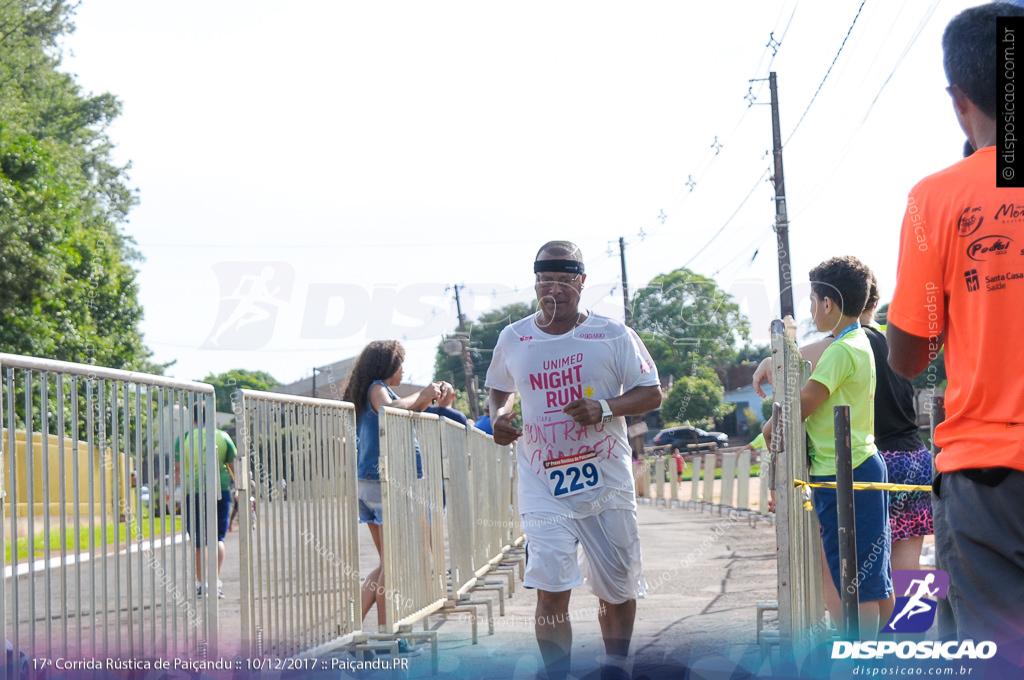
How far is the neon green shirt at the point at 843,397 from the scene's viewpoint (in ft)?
15.7

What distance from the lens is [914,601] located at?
16.0 ft

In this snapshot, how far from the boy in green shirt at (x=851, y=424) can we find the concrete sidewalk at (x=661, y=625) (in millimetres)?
686

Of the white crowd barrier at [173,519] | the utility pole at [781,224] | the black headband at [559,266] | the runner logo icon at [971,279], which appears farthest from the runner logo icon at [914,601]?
the utility pole at [781,224]

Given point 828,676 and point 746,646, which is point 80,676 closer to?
point 828,676

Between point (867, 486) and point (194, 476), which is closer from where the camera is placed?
point (194, 476)

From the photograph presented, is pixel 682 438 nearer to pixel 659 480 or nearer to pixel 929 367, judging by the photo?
pixel 659 480

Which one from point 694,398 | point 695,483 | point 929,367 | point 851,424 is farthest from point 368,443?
point 695,483

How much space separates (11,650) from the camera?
3250 millimetres

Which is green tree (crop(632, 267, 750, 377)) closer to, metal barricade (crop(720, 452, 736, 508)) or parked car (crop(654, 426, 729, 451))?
parked car (crop(654, 426, 729, 451))

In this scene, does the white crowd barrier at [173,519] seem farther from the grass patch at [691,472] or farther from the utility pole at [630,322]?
the grass patch at [691,472]

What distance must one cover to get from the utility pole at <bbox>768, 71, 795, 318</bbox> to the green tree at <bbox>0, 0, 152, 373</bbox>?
1572cm

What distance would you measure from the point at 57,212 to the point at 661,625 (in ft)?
71.1

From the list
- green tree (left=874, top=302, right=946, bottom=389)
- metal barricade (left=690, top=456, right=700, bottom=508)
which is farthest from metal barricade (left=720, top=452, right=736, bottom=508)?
green tree (left=874, top=302, right=946, bottom=389)

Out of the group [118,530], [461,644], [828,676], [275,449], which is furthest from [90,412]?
[461,644]
